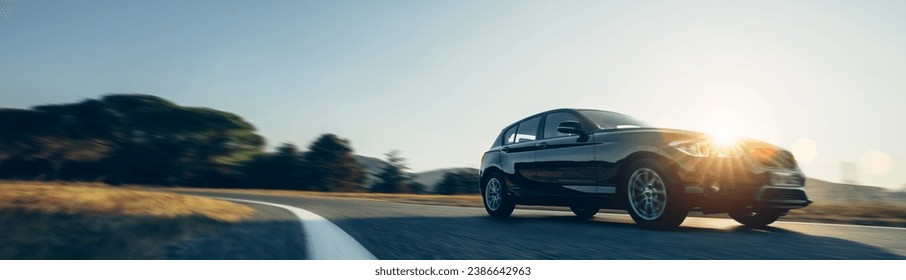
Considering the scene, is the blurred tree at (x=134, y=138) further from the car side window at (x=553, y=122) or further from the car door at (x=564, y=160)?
the car side window at (x=553, y=122)

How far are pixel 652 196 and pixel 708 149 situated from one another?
70cm

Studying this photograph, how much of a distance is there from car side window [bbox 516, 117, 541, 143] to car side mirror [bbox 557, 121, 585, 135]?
117 centimetres

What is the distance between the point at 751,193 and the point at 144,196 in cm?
515

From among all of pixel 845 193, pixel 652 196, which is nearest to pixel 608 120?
pixel 652 196

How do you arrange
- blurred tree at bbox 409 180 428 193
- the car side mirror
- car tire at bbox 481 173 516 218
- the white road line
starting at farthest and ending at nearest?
blurred tree at bbox 409 180 428 193 < car tire at bbox 481 173 516 218 < the car side mirror < the white road line

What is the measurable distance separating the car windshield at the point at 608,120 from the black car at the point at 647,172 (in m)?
0.01

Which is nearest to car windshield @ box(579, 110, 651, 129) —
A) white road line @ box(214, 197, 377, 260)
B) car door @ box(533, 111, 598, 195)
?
car door @ box(533, 111, 598, 195)

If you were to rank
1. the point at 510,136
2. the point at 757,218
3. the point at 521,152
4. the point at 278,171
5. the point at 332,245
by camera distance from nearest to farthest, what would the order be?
the point at 332,245 < the point at 757,218 < the point at 521,152 < the point at 510,136 < the point at 278,171

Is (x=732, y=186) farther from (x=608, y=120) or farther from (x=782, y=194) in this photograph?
(x=608, y=120)

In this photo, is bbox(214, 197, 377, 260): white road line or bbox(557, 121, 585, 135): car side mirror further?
bbox(557, 121, 585, 135): car side mirror

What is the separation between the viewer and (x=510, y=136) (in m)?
8.38

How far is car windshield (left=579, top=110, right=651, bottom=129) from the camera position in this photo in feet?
22.2

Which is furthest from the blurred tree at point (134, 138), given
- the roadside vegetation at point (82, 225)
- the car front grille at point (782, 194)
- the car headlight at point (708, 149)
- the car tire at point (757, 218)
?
the car tire at point (757, 218)

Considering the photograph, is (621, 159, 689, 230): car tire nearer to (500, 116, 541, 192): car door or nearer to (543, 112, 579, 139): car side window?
(543, 112, 579, 139): car side window
